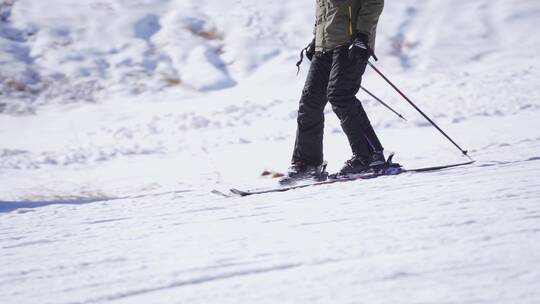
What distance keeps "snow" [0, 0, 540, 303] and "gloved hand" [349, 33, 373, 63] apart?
33.4 inches

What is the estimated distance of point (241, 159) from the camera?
567 cm

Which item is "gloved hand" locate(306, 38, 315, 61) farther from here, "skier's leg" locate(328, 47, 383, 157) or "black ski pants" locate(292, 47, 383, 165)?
"skier's leg" locate(328, 47, 383, 157)

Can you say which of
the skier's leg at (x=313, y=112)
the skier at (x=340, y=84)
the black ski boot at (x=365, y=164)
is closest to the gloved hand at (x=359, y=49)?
the skier at (x=340, y=84)

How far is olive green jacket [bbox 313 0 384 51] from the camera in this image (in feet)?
10.9

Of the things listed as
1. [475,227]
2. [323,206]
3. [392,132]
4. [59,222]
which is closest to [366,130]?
[323,206]

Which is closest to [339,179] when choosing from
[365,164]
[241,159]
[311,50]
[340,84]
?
[365,164]

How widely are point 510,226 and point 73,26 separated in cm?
1342

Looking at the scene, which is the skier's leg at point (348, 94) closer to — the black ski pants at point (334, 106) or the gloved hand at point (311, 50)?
the black ski pants at point (334, 106)

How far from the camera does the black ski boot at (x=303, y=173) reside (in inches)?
142

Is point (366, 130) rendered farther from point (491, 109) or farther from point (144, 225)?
point (491, 109)

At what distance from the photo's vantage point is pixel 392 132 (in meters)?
6.66

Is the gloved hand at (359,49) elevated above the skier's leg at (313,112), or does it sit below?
above

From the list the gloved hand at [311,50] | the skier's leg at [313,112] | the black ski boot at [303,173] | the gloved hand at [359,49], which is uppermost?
the gloved hand at [311,50]

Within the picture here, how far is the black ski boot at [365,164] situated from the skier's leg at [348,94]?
0.12m
